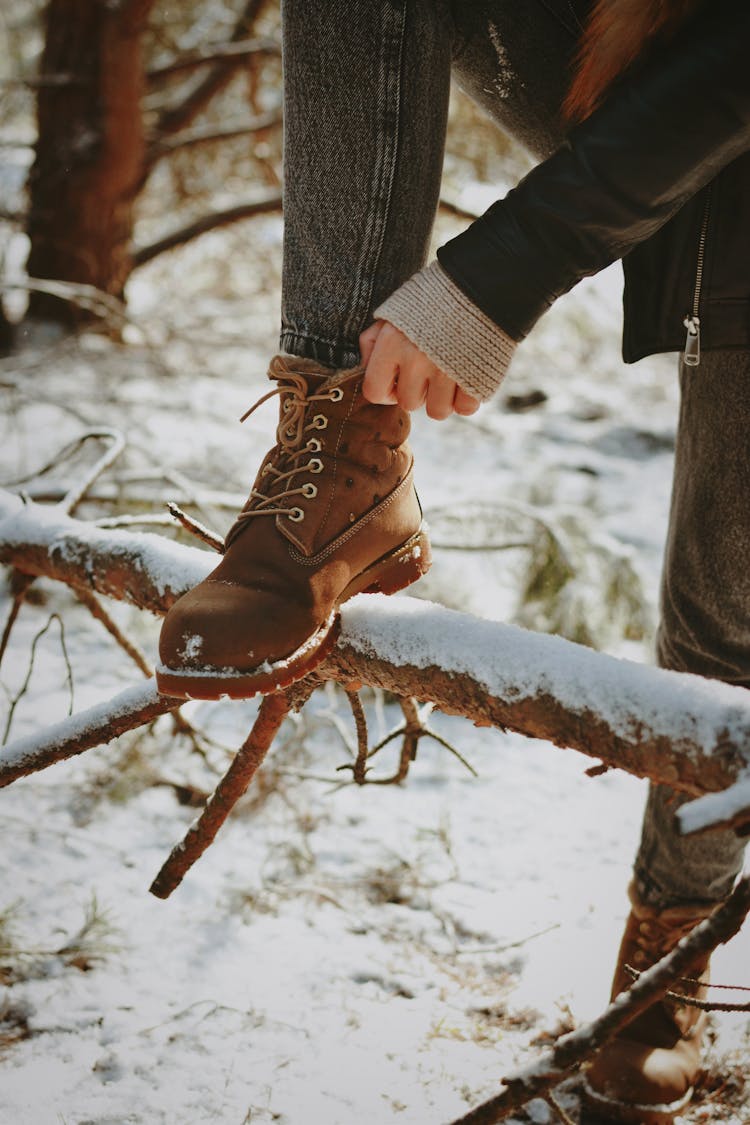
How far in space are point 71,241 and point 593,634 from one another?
10.3ft

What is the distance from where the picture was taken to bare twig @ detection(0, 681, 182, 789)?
113 cm

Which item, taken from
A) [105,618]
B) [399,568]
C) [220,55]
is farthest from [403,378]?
[220,55]

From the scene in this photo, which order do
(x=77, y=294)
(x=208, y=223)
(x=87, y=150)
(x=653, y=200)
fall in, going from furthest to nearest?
(x=208, y=223) < (x=87, y=150) < (x=77, y=294) < (x=653, y=200)

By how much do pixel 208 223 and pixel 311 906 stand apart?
11.3 feet

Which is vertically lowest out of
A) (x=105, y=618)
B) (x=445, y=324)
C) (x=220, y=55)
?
(x=105, y=618)

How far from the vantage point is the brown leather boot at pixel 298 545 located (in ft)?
2.96

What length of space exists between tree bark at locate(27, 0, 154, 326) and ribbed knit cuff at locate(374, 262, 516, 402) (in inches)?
134

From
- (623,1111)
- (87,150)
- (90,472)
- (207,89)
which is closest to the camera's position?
(623,1111)

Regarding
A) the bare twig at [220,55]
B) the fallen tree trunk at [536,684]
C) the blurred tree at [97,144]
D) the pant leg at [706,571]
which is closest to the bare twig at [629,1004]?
the fallen tree trunk at [536,684]

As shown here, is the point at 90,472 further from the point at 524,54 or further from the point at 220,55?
the point at 220,55

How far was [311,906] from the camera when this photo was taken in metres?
1.66

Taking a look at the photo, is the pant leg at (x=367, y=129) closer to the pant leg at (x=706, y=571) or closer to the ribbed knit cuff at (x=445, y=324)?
the ribbed knit cuff at (x=445, y=324)

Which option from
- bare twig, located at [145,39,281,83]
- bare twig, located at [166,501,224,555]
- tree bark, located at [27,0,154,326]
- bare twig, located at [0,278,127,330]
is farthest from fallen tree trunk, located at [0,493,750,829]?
bare twig, located at [145,39,281,83]

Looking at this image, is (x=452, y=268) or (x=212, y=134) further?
(x=212, y=134)
